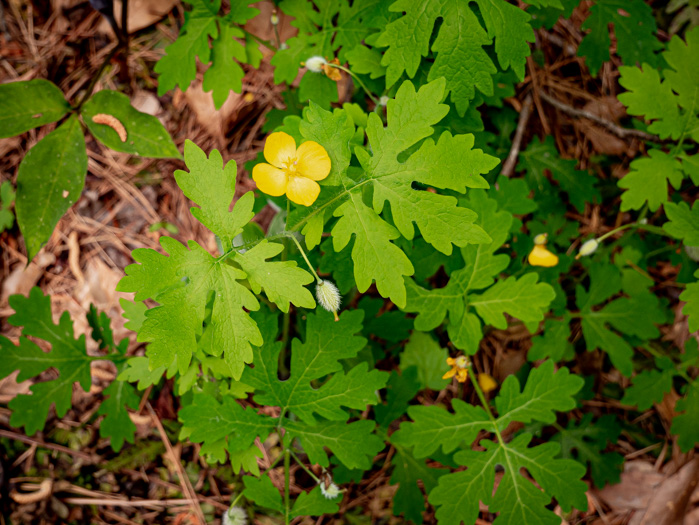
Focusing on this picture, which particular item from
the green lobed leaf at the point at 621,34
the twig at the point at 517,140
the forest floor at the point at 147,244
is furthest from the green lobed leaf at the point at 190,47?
the green lobed leaf at the point at 621,34

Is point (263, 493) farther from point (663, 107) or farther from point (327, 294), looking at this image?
point (663, 107)

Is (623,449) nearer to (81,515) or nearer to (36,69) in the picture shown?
(81,515)

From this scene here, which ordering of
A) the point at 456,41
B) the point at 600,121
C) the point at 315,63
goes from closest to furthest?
the point at 456,41 < the point at 315,63 < the point at 600,121

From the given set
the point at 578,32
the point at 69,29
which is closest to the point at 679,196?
the point at 578,32

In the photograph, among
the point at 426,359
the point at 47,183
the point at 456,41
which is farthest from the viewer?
the point at 426,359

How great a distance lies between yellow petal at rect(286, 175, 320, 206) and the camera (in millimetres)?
1552

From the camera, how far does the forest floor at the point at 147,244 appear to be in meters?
2.58

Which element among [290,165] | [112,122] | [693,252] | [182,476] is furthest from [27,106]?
[693,252]

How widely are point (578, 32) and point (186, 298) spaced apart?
2924 mm

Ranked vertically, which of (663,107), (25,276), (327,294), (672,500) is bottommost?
(672,500)

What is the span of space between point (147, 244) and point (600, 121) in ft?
9.20

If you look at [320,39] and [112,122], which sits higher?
[320,39]

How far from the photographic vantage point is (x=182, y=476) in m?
2.58

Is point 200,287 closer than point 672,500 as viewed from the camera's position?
Yes
